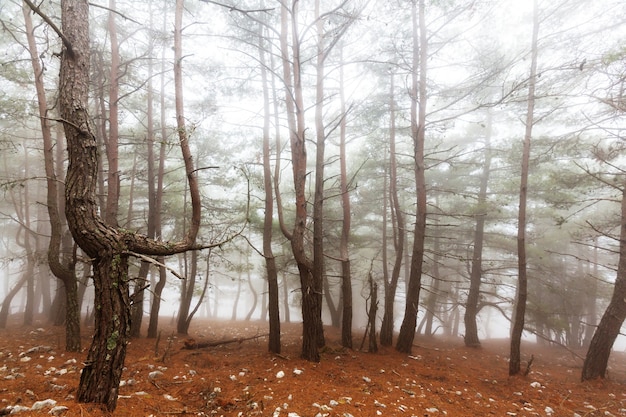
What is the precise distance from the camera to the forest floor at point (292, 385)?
13.1 feet

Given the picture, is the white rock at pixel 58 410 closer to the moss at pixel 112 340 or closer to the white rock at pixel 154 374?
the moss at pixel 112 340

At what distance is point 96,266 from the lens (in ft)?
10.5

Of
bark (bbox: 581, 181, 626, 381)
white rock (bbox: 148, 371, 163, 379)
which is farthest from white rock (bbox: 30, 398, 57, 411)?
bark (bbox: 581, 181, 626, 381)

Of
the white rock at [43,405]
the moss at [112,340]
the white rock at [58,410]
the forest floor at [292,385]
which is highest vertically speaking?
the moss at [112,340]

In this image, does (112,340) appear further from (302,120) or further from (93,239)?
(302,120)

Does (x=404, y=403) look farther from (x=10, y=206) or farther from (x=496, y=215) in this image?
(x=10, y=206)

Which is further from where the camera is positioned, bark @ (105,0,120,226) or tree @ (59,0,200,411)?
bark @ (105,0,120,226)

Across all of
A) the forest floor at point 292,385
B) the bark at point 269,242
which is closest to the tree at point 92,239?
the forest floor at point 292,385

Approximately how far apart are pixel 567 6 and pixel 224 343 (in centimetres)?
1440

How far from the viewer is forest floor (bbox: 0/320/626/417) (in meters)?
4.00

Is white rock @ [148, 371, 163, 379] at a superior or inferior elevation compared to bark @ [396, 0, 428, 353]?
inferior

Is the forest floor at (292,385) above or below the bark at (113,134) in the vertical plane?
below

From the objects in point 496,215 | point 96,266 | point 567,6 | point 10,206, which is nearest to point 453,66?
point 567,6

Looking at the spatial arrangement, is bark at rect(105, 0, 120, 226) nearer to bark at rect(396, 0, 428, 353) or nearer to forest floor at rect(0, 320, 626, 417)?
forest floor at rect(0, 320, 626, 417)
